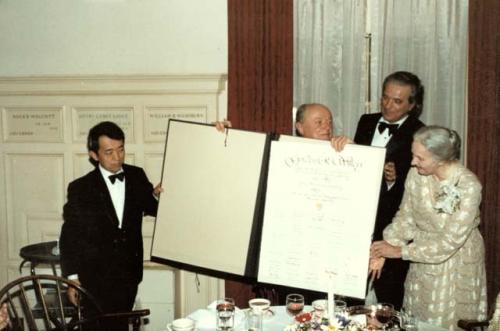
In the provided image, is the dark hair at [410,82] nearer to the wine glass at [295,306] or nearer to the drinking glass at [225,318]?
the wine glass at [295,306]

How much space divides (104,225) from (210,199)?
66 cm

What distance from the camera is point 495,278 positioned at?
4383mm

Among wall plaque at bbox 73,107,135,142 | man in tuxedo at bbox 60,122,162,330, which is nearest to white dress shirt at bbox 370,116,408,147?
man in tuxedo at bbox 60,122,162,330

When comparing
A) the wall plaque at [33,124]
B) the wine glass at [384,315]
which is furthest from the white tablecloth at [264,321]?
the wall plaque at [33,124]

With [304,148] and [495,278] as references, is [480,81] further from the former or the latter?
[304,148]

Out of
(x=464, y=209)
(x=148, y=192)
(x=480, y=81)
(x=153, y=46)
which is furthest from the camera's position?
(x=153, y=46)

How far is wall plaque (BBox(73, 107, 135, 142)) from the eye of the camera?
4645 millimetres

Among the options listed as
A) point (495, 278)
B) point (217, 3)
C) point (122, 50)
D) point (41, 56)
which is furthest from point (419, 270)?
point (41, 56)

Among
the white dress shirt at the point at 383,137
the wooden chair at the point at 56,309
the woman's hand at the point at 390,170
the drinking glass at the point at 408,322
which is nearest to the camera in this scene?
the drinking glass at the point at 408,322

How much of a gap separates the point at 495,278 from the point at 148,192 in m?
2.68

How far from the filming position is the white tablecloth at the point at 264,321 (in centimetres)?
260

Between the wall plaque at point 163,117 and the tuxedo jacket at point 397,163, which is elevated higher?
the wall plaque at point 163,117

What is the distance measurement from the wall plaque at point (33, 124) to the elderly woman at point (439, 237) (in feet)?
9.18

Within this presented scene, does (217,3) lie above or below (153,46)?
above
